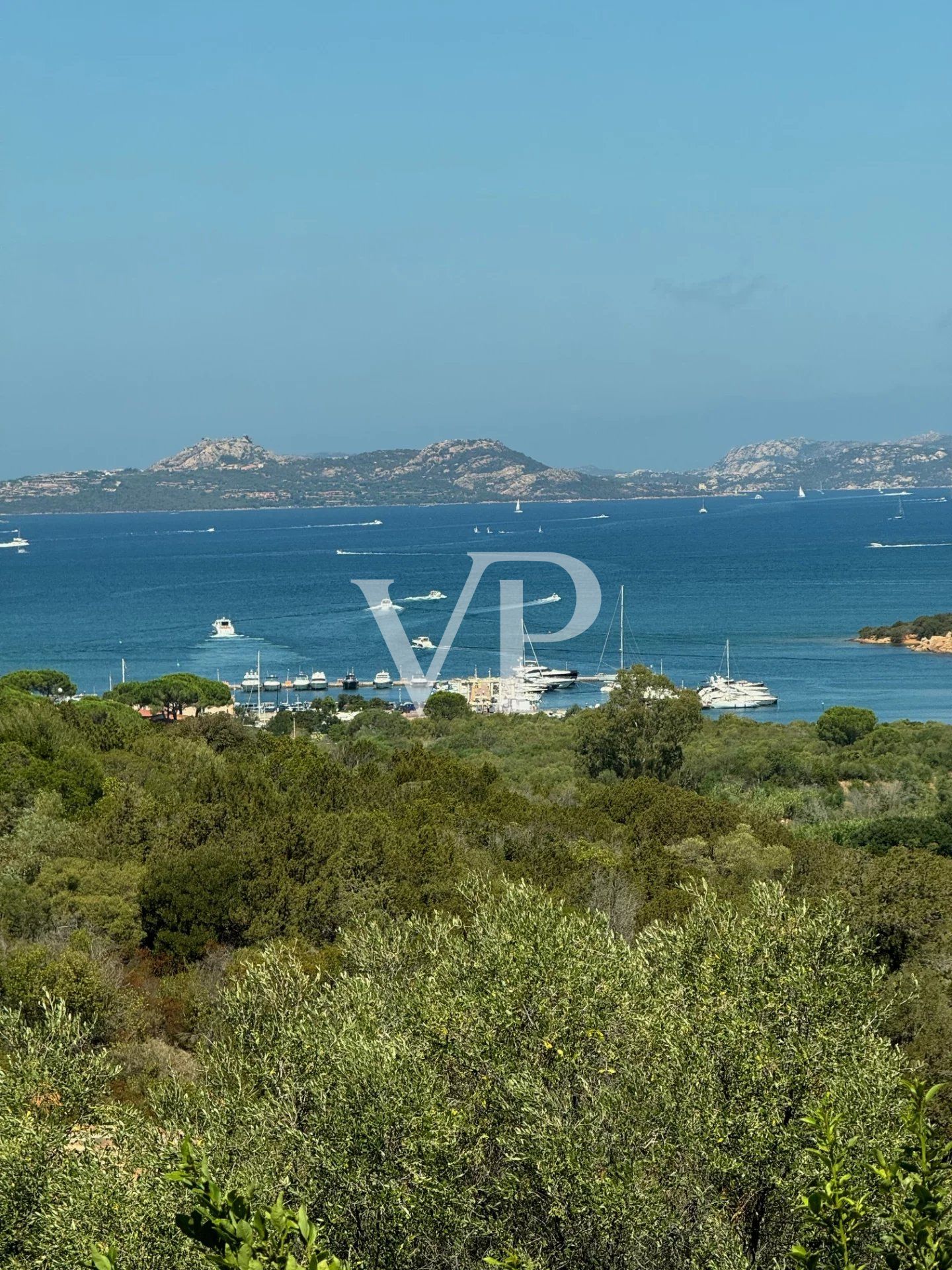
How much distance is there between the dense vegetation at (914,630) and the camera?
2402 inches

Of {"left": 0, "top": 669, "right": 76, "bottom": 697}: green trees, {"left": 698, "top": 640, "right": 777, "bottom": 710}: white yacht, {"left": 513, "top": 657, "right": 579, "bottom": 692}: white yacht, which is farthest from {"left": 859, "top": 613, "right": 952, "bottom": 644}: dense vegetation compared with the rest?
Answer: {"left": 0, "top": 669, "right": 76, "bottom": 697}: green trees

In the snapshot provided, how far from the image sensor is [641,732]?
2756cm

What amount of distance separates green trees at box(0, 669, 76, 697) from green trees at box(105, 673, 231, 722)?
156 centimetres

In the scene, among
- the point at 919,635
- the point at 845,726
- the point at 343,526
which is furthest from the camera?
the point at 343,526

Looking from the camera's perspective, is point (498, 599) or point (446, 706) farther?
point (498, 599)

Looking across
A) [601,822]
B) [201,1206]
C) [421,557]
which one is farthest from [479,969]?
[421,557]

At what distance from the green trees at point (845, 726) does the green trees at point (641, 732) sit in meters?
6.40

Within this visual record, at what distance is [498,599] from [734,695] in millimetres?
36293

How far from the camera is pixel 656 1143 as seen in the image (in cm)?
612

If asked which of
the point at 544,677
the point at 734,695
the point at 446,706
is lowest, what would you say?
the point at 734,695

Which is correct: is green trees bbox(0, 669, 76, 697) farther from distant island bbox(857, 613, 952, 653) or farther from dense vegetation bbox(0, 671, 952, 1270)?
distant island bbox(857, 613, 952, 653)

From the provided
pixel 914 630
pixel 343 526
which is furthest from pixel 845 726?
pixel 343 526

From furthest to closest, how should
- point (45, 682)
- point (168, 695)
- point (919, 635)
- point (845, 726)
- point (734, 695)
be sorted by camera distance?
point (919, 635) < point (734, 695) < point (168, 695) < point (45, 682) < point (845, 726)

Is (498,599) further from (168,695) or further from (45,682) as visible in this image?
(45,682)
